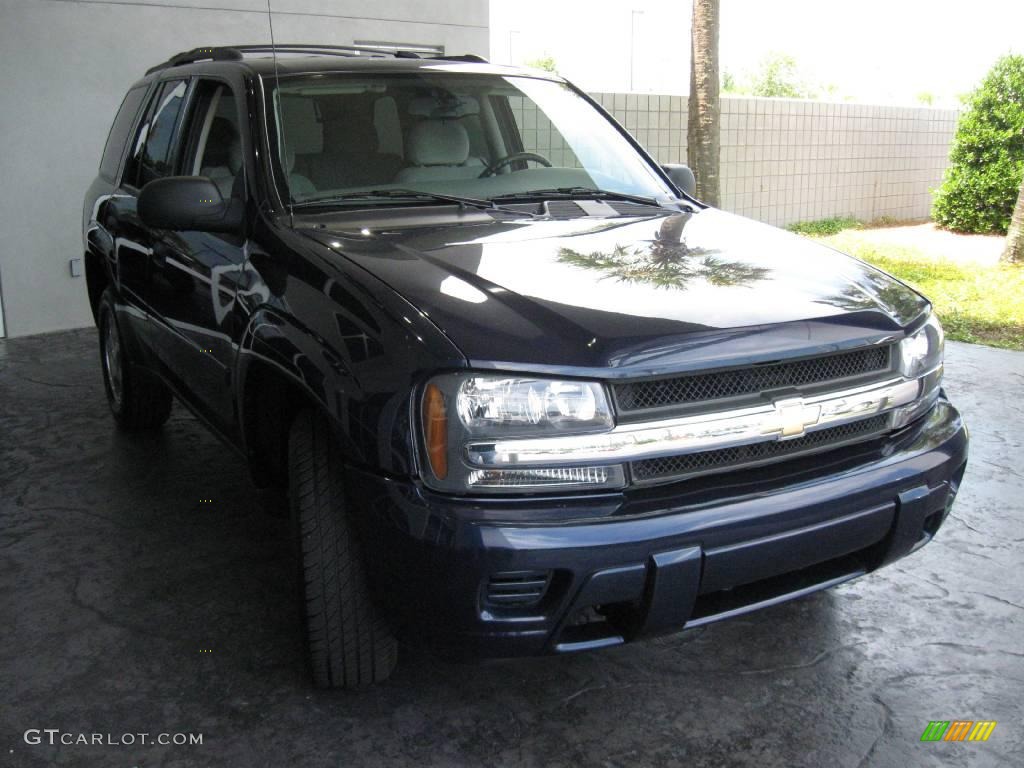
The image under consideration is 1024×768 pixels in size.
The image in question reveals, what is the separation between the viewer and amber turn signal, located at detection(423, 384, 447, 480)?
6.77ft

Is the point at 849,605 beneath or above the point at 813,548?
beneath

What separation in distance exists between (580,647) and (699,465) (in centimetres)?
48

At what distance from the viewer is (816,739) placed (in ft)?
8.00

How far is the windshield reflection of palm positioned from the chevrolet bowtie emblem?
0.37m

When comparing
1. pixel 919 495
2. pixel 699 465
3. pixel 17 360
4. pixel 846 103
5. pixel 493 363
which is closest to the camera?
pixel 493 363

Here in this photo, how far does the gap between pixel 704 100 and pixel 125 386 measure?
645 centimetres

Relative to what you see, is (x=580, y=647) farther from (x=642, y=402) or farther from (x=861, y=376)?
(x=861, y=376)

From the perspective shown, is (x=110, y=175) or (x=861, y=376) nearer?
(x=861, y=376)

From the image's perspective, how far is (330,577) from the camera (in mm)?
2395

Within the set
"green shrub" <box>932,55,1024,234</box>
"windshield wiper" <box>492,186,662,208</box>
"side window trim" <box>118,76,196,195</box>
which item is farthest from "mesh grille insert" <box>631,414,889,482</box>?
"green shrub" <box>932,55,1024,234</box>

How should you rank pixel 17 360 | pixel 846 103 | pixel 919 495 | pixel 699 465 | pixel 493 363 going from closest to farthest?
pixel 493 363, pixel 699 465, pixel 919 495, pixel 17 360, pixel 846 103

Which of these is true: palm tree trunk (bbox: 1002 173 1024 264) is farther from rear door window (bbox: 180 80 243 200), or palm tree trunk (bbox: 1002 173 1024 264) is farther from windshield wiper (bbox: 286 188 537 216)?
rear door window (bbox: 180 80 243 200)

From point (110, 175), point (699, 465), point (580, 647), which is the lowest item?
point (580, 647)

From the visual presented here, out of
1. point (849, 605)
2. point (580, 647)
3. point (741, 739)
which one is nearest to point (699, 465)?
point (580, 647)
